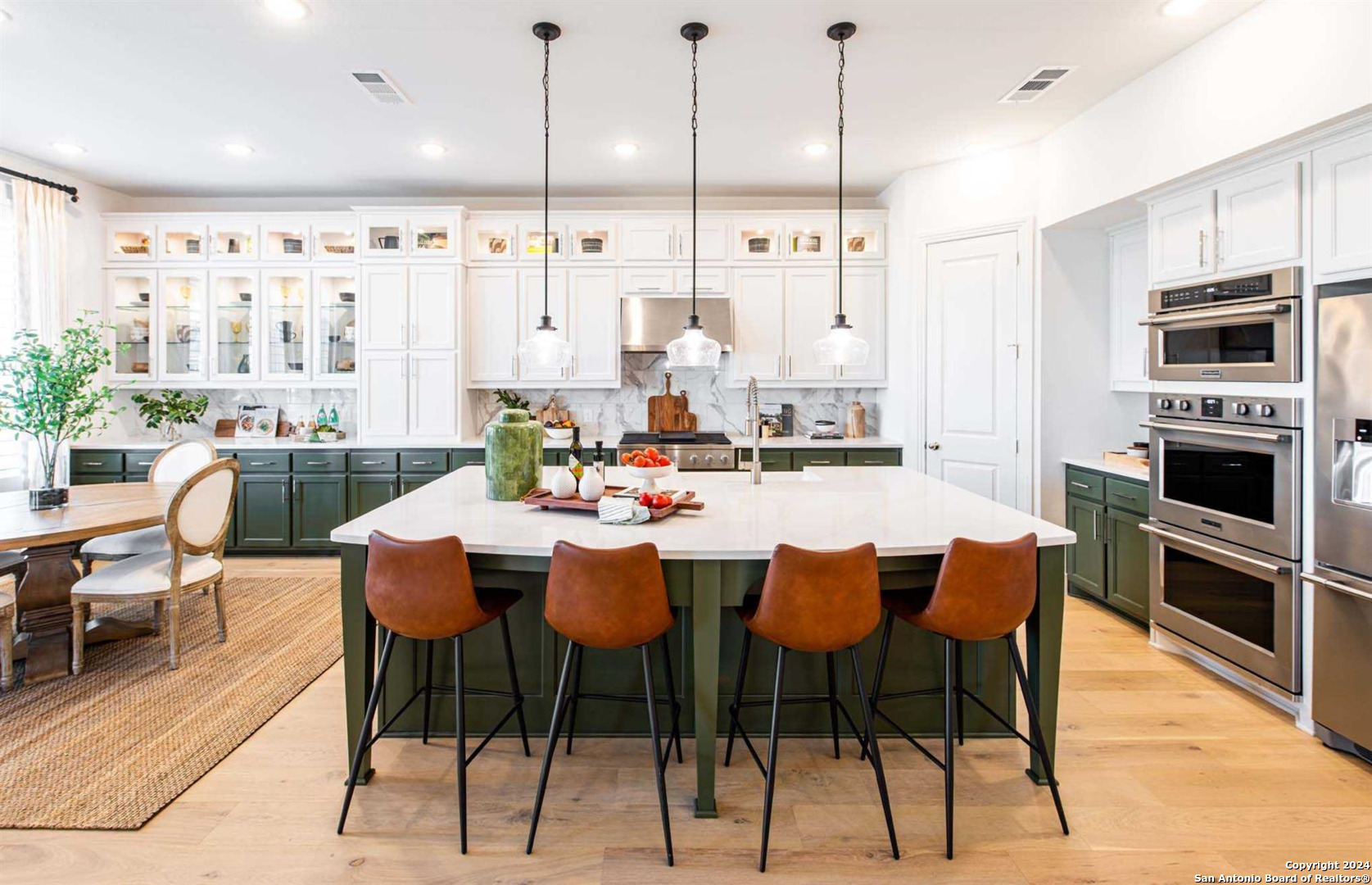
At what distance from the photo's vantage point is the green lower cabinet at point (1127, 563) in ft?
12.4

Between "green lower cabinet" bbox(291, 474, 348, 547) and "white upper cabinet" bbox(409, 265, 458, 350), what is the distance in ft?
3.96

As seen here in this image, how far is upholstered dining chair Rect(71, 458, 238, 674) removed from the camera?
331 centimetres

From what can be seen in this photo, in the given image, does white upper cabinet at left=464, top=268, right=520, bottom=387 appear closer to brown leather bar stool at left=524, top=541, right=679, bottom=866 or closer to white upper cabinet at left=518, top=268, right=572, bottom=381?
white upper cabinet at left=518, top=268, right=572, bottom=381

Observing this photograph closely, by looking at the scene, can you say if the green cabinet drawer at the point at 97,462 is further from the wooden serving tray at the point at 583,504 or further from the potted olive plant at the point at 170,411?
the wooden serving tray at the point at 583,504

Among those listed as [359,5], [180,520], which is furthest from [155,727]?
[359,5]

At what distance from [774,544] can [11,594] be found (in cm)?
333

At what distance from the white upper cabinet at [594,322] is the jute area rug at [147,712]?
2493 millimetres

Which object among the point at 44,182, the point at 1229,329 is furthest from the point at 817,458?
the point at 44,182

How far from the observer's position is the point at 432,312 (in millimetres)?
5496

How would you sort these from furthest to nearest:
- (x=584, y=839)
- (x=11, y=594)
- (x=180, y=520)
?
1. (x=180, y=520)
2. (x=11, y=594)
3. (x=584, y=839)

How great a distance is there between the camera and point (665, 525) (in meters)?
2.49

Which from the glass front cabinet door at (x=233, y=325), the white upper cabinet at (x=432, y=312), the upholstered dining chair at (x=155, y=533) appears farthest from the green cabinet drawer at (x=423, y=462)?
the glass front cabinet door at (x=233, y=325)

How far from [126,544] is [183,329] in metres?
2.46

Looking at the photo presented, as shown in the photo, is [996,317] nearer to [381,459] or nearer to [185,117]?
[381,459]
